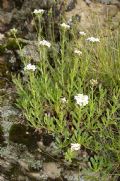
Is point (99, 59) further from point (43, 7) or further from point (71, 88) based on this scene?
point (43, 7)

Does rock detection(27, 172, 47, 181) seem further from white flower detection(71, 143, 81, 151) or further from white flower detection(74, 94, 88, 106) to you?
white flower detection(74, 94, 88, 106)

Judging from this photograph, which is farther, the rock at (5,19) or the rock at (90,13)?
the rock at (5,19)

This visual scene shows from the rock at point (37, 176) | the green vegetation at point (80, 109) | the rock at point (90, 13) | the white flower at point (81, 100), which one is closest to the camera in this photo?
the white flower at point (81, 100)

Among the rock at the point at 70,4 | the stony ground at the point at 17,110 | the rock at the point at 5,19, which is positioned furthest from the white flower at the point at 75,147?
the rock at the point at 5,19

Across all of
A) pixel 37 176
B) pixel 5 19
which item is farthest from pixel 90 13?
pixel 37 176

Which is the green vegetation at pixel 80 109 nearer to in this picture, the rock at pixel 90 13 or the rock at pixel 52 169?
the rock at pixel 52 169

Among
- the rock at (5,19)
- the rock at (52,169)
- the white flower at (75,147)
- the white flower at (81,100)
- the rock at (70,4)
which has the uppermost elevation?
the rock at (70,4)

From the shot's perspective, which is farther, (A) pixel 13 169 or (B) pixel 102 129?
(B) pixel 102 129

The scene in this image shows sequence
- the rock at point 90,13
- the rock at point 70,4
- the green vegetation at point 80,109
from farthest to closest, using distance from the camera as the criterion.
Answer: the rock at point 70,4, the rock at point 90,13, the green vegetation at point 80,109

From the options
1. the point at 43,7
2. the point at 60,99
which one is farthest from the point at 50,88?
the point at 43,7
